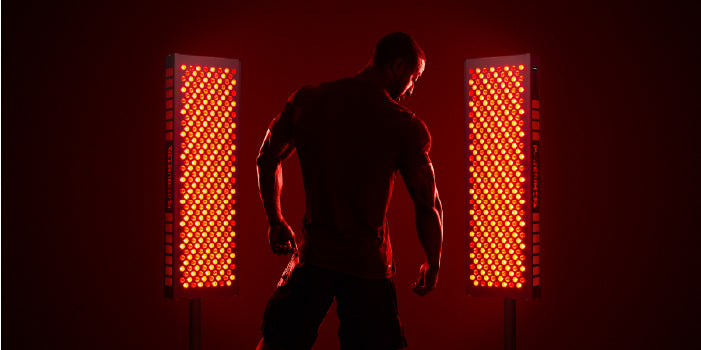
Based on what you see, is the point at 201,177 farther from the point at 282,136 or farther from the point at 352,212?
the point at 352,212

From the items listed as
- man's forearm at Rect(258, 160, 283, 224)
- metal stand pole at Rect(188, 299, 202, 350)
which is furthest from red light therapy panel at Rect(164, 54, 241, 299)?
man's forearm at Rect(258, 160, 283, 224)

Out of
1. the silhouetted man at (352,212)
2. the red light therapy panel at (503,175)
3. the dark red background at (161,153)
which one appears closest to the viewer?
the silhouetted man at (352,212)

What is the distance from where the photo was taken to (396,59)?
223 centimetres

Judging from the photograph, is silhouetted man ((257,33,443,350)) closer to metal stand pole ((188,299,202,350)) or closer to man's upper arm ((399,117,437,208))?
man's upper arm ((399,117,437,208))

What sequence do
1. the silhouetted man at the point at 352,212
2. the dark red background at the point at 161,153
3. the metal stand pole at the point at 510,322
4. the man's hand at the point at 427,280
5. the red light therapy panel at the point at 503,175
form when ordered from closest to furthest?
the silhouetted man at the point at 352,212
the man's hand at the point at 427,280
the red light therapy panel at the point at 503,175
the metal stand pole at the point at 510,322
the dark red background at the point at 161,153

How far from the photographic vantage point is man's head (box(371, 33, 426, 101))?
7.30 feet

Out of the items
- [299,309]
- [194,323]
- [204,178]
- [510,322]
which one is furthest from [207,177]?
[510,322]

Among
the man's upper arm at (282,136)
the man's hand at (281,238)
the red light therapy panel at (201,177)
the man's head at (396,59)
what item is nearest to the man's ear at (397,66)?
the man's head at (396,59)

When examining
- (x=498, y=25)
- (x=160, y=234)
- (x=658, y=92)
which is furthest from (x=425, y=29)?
(x=160, y=234)

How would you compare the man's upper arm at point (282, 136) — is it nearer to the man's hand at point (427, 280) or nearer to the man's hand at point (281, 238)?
the man's hand at point (281, 238)

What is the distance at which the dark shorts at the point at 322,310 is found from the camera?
2.13 meters

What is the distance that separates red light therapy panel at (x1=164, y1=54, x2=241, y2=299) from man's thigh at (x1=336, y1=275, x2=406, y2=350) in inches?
41.7

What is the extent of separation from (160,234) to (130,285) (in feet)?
1.01

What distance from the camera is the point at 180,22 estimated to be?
3781mm
